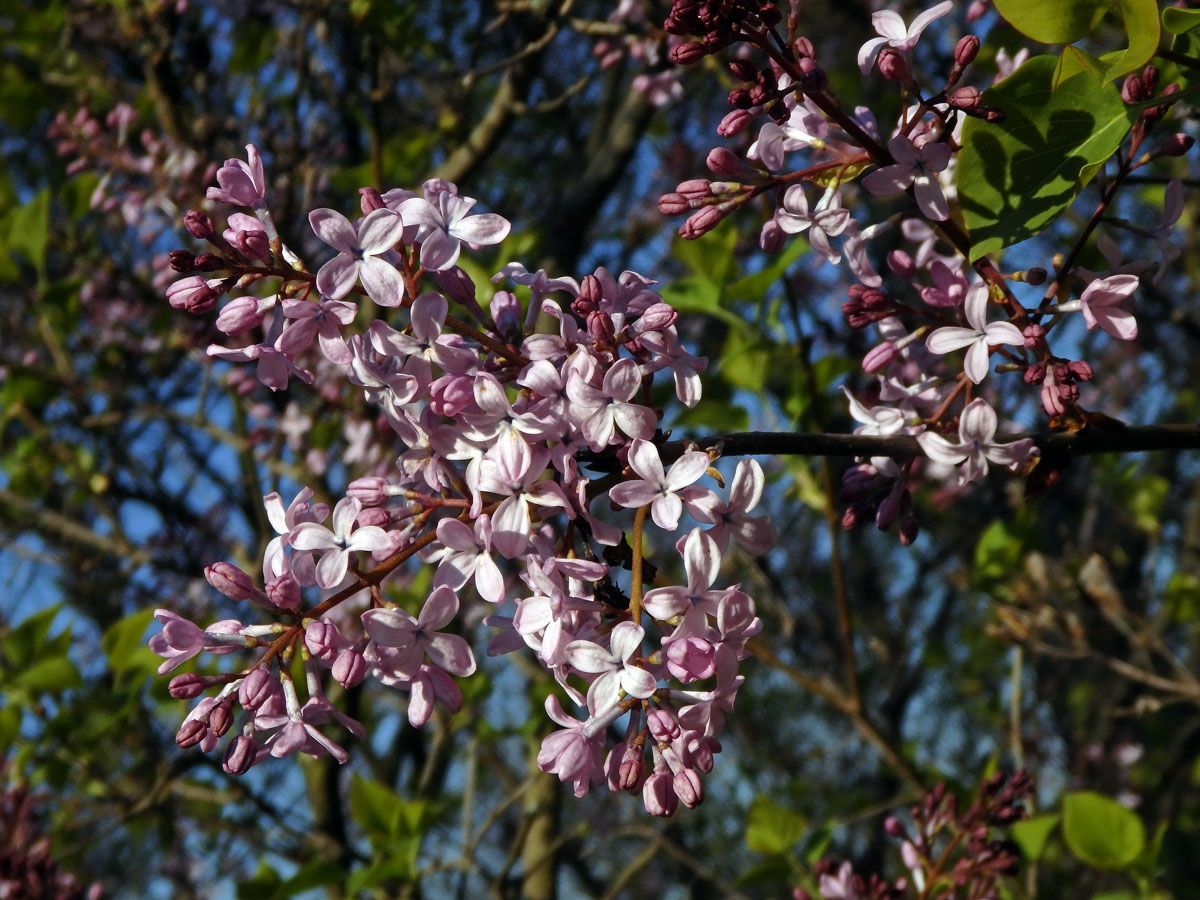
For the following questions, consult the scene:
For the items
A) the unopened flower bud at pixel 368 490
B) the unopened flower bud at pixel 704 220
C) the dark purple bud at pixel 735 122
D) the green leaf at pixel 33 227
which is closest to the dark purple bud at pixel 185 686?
the unopened flower bud at pixel 368 490

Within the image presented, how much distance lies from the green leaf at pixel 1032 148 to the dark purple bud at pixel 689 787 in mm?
651

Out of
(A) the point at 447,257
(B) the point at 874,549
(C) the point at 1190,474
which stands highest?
(A) the point at 447,257

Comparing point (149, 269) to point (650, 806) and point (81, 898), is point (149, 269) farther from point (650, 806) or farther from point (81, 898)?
Answer: point (650, 806)

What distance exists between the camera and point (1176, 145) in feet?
4.60

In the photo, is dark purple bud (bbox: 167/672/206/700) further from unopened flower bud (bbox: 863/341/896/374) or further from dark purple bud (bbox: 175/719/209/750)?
unopened flower bud (bbox: 863/341/896/374)

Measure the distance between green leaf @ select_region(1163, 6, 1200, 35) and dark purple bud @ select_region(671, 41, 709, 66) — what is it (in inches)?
19.4

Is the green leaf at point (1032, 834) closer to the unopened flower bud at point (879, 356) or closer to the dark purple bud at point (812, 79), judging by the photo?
the unopened flower bud at point (879, 356)

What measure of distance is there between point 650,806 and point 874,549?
655 cm

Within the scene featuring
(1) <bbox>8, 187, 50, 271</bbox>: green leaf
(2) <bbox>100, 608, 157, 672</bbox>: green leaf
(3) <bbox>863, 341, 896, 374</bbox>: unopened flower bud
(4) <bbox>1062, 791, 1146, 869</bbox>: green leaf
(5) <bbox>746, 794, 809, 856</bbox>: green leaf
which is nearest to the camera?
(3) <bbox>863, 341, 896, 374</bbox>: unopened flower bud

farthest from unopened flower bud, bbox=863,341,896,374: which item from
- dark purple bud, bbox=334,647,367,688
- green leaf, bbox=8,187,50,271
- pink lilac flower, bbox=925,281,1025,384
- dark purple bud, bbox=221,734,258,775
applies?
green leaf, bbox=8,187,50,271

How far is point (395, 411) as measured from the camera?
1.22 m

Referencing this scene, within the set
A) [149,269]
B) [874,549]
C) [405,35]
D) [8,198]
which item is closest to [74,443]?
[149,269]

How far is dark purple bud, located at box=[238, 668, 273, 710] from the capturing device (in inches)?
46.9

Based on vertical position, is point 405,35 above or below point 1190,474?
above
